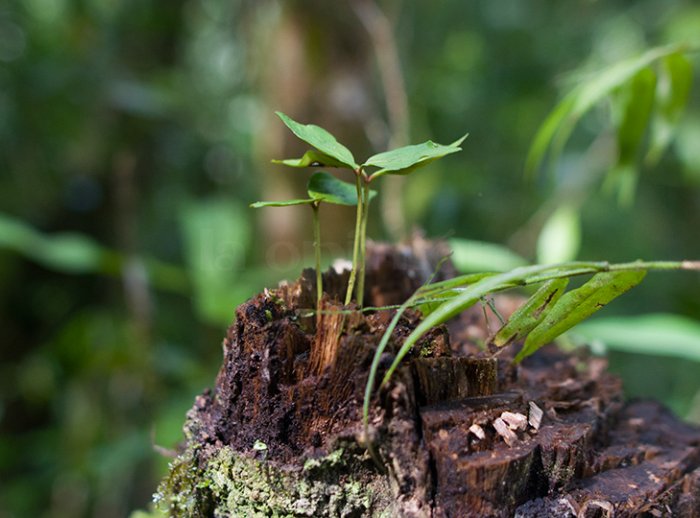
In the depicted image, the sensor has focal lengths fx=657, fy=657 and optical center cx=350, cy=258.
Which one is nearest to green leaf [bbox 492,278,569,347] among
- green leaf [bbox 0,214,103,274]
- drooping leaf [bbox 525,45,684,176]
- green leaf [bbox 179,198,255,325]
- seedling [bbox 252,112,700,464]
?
seedling [bbox 252,112,700,464]

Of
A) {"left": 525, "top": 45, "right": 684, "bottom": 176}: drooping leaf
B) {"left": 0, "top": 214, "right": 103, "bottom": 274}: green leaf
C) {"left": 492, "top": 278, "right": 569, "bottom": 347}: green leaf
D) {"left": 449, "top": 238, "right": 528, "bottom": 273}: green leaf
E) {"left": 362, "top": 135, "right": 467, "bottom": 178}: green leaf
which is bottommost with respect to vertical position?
{"left": 492, "top": 278, "right": 569, "bottom": 347}: green leaf

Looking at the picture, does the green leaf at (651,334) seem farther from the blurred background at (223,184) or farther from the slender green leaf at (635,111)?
the slender green leaf at (635,111)

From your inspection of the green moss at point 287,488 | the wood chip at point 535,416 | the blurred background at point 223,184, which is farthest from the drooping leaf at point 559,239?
the green moss at point 287,488

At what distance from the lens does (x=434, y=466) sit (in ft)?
1.62

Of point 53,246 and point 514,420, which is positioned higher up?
point 53,246

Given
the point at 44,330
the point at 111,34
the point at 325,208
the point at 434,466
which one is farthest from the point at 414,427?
the point at 111,34

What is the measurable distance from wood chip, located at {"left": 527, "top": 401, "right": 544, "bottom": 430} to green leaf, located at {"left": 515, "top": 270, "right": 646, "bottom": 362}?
0.07 meters

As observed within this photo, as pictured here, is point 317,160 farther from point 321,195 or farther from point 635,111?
point 635,111

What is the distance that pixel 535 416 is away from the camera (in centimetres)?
56

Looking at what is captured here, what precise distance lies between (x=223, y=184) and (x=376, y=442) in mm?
3083

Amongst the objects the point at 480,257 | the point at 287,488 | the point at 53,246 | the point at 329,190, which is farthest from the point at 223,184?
the point at 287,488

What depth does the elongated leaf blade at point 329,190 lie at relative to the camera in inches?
22.3

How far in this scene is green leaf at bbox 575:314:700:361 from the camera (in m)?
1.22

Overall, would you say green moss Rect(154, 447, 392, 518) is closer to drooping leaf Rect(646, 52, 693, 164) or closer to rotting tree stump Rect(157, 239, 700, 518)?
rotting tree stump Rect(157, 239, 700, 518)
